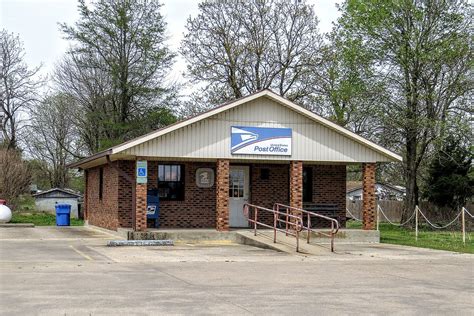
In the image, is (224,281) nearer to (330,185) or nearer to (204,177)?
(204,177)

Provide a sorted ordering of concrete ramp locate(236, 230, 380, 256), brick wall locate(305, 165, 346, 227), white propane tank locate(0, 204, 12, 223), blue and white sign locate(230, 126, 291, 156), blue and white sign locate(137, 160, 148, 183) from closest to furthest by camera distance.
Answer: concrete ramp locate(236, 230, 380, 256) < blue and white sign locate(137, 160, 148, 183) < blue and white sign locate(230, 126, 291, 156) < brick wall locate(305, 165, 346, 227) < white propane tank locate(0, 204, 12, 223)

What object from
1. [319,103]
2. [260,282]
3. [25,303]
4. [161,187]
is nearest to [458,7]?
[319,103]

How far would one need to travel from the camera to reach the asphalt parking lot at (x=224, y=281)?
30.9 feet

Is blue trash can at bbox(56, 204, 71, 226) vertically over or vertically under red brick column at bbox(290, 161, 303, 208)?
under

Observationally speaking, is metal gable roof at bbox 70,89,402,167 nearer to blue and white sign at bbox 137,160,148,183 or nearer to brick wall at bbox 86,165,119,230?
blue and white sign at bbox 137,160,148,183

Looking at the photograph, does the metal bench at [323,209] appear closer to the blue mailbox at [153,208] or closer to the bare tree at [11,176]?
the blue mailbox at [153,208]

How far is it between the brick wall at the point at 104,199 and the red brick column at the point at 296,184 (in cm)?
630

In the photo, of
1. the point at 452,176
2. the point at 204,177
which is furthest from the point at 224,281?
the point at 452,176

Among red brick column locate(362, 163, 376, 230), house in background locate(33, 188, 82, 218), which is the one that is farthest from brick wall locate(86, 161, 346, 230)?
house in background locate(33, 188, 82, 218)

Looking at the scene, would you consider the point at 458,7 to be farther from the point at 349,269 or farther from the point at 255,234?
the point at 349,269

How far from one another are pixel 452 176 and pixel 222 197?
2026 cm

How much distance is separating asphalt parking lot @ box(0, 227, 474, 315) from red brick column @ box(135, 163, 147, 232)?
7.51ft

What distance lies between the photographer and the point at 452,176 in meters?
37.7

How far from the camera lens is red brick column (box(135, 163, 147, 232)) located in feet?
69.1
